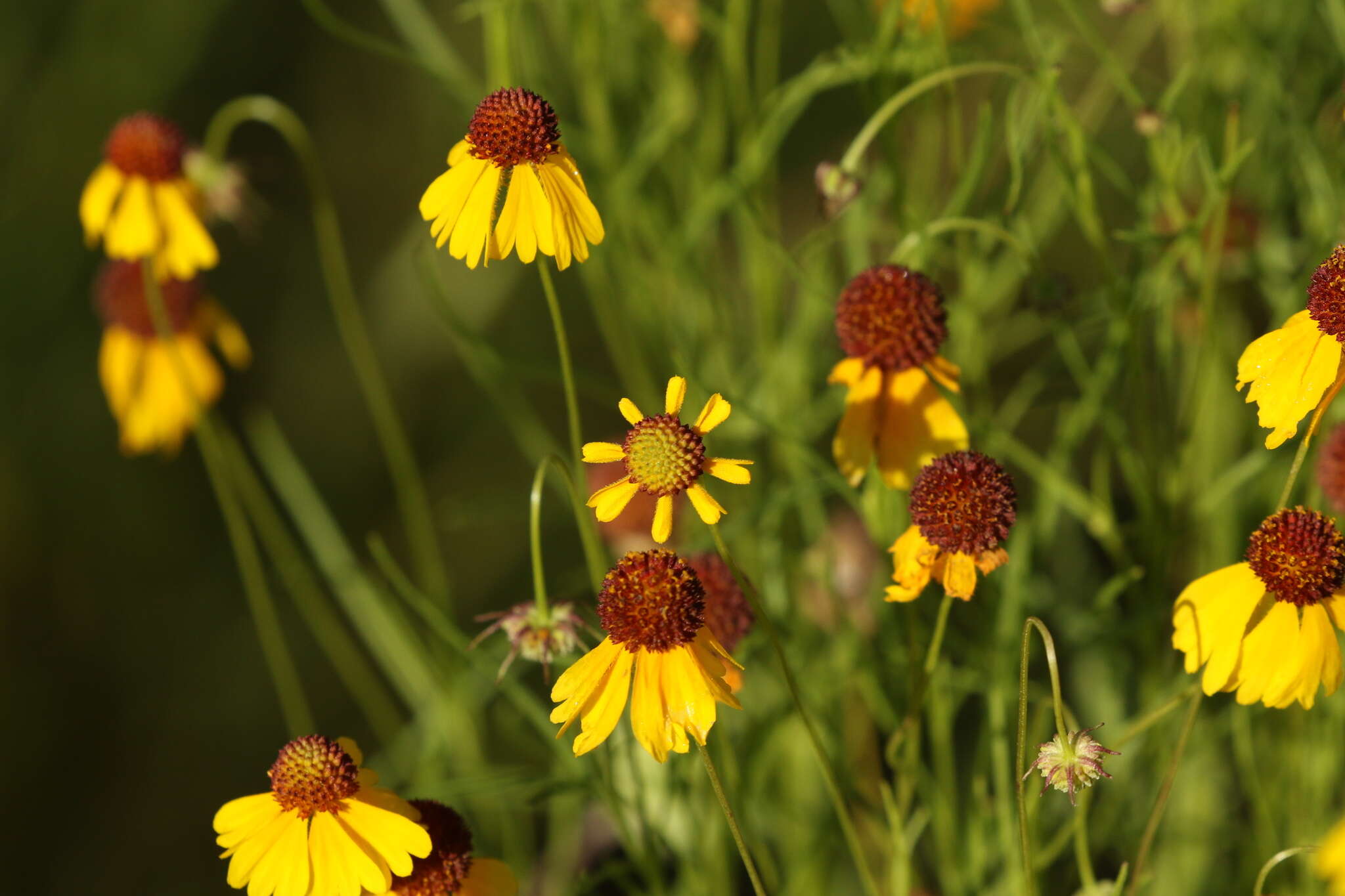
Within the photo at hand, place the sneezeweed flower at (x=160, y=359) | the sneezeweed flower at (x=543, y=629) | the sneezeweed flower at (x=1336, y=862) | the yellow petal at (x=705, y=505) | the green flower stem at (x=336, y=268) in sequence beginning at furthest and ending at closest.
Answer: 1. the sneezeweed flower at (x=160, y=359)
2. the green flower stem at (x=336, y=268)
3. the sneezeweed flower at (x=543, y=629)
4. the yellow petal at (x=705, y=505)
5. the sneezeweed flower at (x=1336, y=862)

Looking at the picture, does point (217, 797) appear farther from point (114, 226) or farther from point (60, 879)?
point (114, 226)

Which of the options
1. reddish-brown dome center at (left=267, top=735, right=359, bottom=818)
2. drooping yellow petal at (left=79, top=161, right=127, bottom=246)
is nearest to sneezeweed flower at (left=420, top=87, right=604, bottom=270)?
reddish-brown dome center at (left=267, top=735, right=359, bottom=818)

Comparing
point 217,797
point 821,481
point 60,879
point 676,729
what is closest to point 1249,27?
point 821,481

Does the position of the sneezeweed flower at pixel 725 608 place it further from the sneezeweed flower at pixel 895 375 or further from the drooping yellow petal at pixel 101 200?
the drooping yellow petal at pixel 101 200

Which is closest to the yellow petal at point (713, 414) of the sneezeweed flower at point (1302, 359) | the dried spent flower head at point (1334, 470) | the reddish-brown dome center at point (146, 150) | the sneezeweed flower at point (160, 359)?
the sneezeweed flower at point (1302, 359)

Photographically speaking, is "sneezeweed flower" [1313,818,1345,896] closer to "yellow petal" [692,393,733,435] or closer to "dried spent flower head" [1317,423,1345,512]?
"yellow petal" [692,393,733,435]
